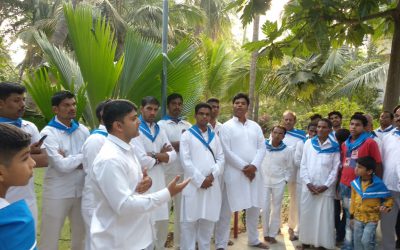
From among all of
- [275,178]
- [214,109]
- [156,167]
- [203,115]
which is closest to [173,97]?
[203,115]

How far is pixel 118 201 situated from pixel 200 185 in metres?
2.18

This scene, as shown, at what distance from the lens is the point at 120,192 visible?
7.66 feet

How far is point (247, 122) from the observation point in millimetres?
5160

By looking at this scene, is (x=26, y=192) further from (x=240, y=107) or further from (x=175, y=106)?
(x=240, y=107)

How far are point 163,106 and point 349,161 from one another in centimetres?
241

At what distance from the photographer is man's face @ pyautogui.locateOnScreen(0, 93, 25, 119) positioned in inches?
129

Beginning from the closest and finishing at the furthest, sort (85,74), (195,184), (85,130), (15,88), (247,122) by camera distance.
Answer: (15,88)
(85,130)
(195,184)
(85,74)
(247,122)

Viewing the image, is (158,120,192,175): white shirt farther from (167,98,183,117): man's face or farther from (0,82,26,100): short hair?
(0,82,26,100): short hair

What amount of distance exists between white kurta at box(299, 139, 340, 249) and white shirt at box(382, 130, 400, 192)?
593 millimetres

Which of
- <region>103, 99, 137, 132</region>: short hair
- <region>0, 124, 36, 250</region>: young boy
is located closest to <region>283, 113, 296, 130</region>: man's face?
<region>103, 99, 137, 132</region>: short hair

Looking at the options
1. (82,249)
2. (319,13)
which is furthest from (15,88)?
(319,13)

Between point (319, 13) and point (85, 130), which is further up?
point (319, 13)

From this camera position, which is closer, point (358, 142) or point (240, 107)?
point (358, 142)

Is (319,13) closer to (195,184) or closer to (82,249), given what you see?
(195,184)
